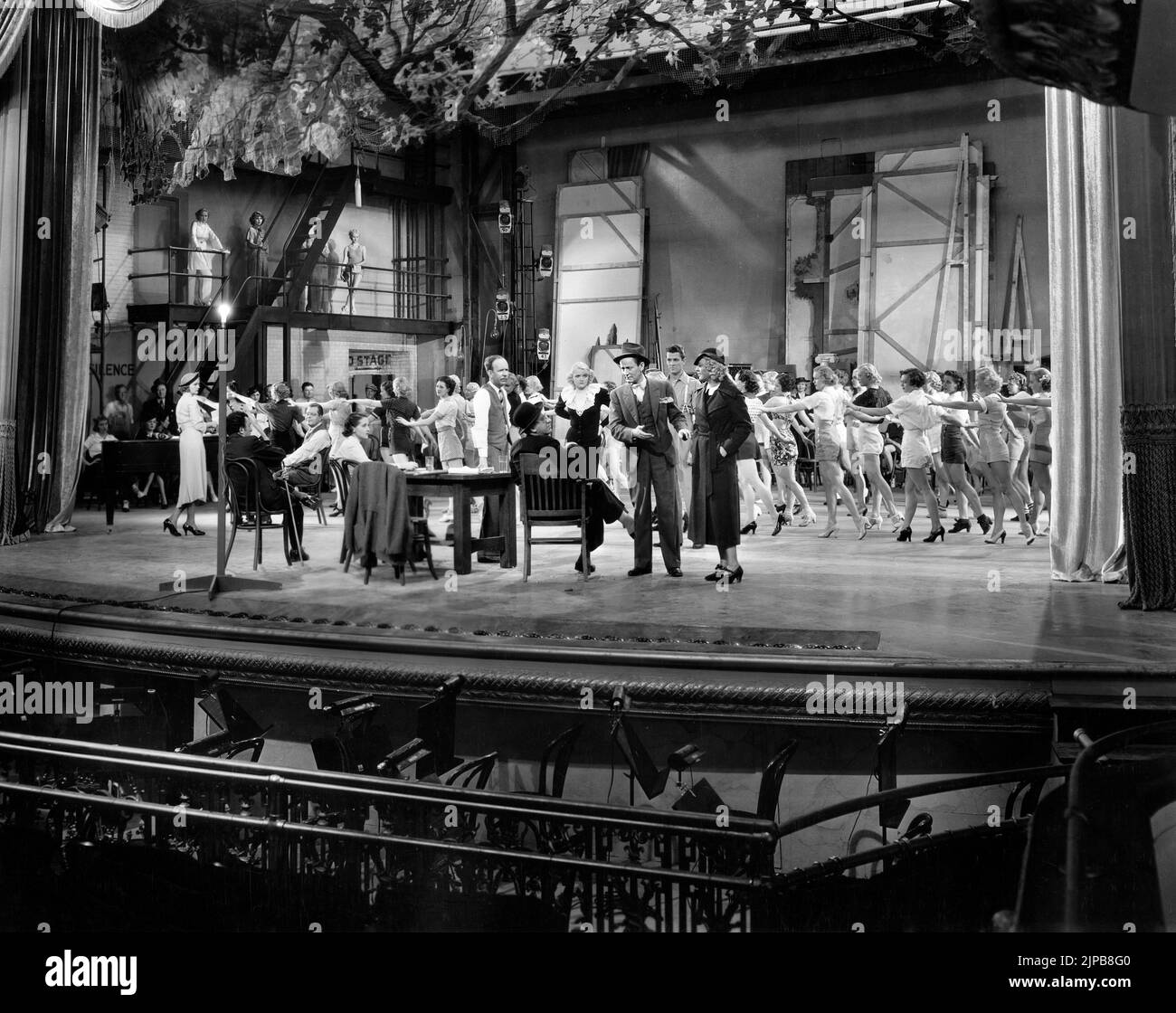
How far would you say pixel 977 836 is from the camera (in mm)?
2680

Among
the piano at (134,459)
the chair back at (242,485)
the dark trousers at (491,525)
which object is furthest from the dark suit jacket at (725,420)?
the piano at (134,459)

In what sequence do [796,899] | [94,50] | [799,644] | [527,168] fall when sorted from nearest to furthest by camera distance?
[796,899] → [799,644] → [94,50] → [527,168]

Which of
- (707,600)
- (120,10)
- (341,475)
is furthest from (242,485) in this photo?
(120,10)

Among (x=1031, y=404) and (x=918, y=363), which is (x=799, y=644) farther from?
(x=918, y=363)

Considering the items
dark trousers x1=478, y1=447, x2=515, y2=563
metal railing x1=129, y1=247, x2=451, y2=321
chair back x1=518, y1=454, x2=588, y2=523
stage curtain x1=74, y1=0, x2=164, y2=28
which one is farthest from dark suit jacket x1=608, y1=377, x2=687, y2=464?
metal railing x1=129, y1=247, x2=451, y2=321

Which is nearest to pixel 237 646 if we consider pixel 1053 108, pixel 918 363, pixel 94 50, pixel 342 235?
pixel 1053 108

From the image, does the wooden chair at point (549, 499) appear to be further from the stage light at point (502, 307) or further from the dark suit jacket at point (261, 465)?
the stage light at point (502, 307)

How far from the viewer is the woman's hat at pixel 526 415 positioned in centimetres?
704

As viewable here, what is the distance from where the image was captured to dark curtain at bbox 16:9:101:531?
9172 mm

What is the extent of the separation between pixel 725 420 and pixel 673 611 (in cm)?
132

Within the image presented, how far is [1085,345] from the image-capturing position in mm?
6273

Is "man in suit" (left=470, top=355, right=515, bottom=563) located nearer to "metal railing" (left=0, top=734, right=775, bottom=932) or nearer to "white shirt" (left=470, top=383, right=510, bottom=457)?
"white shirt" (left=470, top=383, right=510, bottom=457)

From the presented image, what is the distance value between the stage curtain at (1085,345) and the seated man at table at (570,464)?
248cm

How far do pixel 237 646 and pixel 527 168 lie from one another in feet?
44.8
